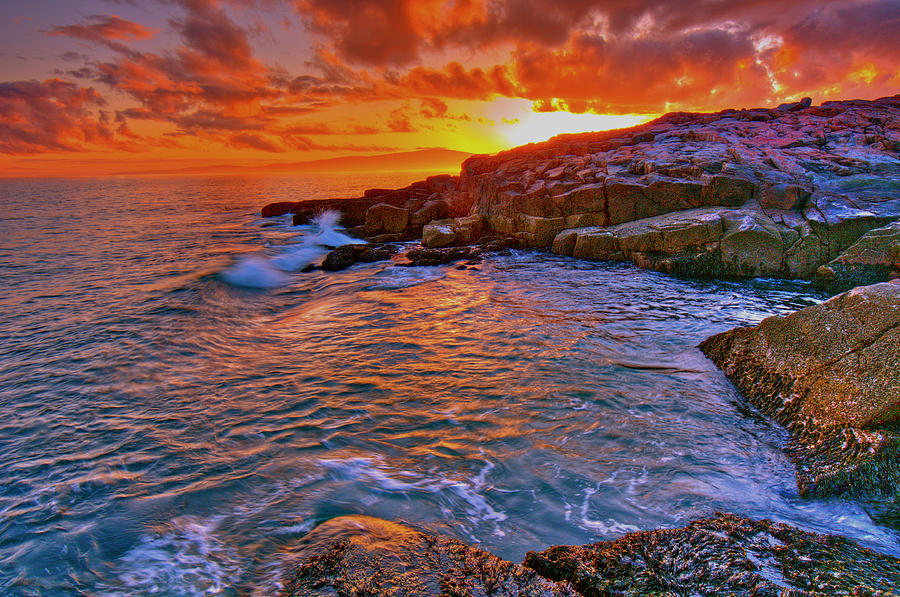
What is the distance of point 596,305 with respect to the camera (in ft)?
40.0

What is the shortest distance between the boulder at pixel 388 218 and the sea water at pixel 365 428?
12.3m

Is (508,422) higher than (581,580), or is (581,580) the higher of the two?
(581,580)

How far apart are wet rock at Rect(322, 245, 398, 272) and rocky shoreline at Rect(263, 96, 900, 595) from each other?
0.09 m

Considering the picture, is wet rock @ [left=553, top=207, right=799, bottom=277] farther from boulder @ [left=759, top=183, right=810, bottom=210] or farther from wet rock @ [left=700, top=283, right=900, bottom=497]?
wet rock @ [left=700, top=283, right=900, bottom=497]

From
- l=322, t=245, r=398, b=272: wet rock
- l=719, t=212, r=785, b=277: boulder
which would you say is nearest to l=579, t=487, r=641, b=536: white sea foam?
l=719, t=212, r=785, b=277: boulder

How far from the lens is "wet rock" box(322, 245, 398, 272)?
1938cm

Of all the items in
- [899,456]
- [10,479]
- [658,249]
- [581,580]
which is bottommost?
[10,479]

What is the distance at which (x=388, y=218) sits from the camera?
25.8 metres

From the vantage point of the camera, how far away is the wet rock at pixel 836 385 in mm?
4473

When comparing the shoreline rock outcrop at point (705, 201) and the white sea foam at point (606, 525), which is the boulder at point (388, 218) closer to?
the shoreline rock outcrop at point (705, 201)

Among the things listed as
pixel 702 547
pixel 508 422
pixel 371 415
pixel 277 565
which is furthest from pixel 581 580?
pixel 371 415

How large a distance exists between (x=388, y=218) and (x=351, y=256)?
6.66 metres

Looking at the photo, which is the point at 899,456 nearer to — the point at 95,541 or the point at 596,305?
the point at 596,305

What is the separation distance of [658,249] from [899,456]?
12625mm
